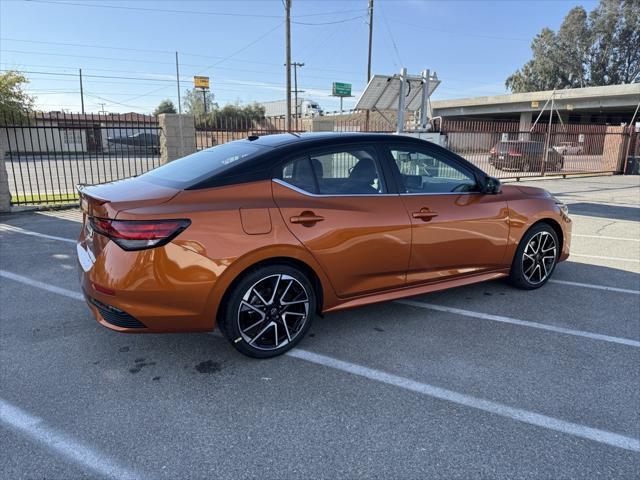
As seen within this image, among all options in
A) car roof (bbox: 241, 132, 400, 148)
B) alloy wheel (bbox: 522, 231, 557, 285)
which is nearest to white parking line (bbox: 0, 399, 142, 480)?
car roof (bbox: 241, 132, 400, 148)

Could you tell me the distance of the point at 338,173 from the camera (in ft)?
12.2

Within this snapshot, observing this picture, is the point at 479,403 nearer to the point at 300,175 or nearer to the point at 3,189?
the point at 300,175

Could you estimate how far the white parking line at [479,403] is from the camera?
2516mm

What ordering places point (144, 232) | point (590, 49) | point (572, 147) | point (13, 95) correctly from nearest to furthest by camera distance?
point (144, 232)
point (572, 147)
point (13, 95)
point (590, 49)

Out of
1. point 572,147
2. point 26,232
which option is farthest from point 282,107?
point 26,232

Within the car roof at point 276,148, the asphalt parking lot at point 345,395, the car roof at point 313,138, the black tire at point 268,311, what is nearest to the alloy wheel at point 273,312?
the black tire at point 268,311

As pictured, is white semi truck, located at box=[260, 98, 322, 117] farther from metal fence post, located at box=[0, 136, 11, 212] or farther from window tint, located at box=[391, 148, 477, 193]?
window tint, located at box=[391, 148, 477, 193]

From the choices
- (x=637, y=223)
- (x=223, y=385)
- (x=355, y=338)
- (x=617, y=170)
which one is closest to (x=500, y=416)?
(x=355, y=338)

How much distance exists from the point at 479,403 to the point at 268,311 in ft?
4.87

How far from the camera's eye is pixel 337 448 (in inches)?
94.6

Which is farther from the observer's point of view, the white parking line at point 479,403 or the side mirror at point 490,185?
the side mirror at point 490,185

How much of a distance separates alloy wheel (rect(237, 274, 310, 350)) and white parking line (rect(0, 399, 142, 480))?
112cm

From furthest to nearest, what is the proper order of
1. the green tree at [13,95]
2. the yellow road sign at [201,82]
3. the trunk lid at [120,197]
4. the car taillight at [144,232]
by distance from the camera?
the yellow road sign at [201,82] → the green tree at [13,95] → the trunk lid at [120,197] → the car taillight at [144,232]

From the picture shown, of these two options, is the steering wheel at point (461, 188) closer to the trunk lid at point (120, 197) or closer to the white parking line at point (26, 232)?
the trunk lid at point (120, 197)
